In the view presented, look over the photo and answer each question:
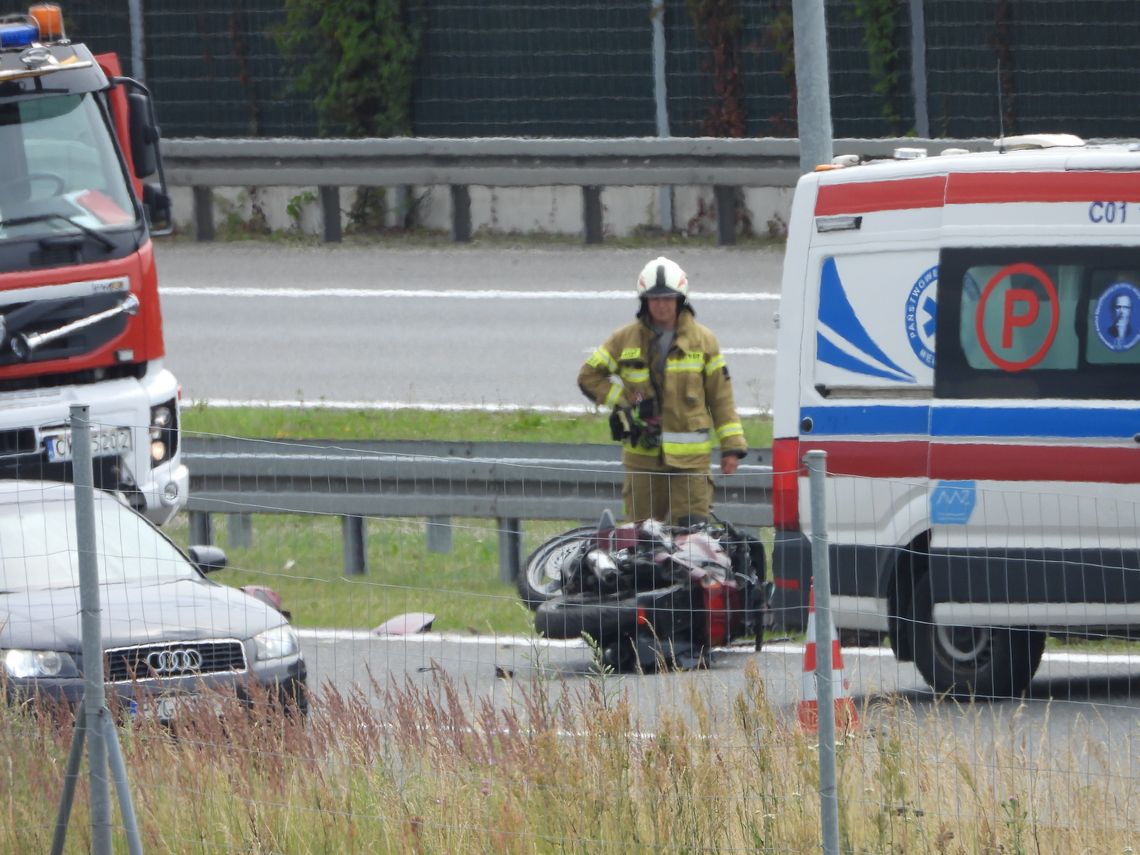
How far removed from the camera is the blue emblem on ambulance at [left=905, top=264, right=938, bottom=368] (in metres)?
8.89

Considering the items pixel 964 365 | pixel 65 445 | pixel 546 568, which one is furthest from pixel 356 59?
pixel 964 365

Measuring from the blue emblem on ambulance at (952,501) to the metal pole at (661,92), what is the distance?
461 inches

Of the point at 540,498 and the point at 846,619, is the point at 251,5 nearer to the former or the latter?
the point at 540,498

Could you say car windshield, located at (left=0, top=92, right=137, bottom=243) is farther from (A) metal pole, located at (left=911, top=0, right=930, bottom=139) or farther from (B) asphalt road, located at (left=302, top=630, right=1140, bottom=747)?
(A) metal pole, located at (left=911, top=0, right=930, bottom=139)

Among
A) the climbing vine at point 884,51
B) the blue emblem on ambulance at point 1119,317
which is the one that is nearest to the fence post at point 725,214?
the climbing vine at point 884,51

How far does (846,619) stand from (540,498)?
12.5ft

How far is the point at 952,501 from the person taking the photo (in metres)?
8.76

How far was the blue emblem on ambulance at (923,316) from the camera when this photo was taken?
Result: 8.89 meters

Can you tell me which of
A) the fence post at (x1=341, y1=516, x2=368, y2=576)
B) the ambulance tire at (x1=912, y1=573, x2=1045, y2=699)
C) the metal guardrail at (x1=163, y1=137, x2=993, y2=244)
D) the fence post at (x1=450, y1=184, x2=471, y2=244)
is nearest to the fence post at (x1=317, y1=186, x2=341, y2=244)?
the metal guardrail at (x1=163, y1=137, x2=993, y2=244)

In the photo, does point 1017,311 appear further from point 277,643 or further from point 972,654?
point 277,643

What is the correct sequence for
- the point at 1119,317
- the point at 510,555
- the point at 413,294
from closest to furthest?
the point at 1119,317, the point at 510,555, the point at 413,294

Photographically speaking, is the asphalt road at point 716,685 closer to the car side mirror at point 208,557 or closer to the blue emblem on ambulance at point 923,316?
the car side mirror at point 208,557

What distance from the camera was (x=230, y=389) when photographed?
17.0m

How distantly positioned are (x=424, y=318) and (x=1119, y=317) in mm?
10917
